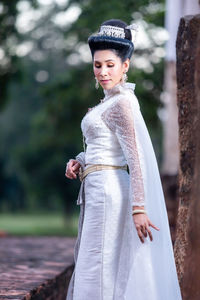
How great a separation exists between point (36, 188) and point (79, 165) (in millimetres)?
23478

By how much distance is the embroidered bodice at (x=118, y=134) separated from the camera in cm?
301

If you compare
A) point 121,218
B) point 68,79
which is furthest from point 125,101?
point 68,79

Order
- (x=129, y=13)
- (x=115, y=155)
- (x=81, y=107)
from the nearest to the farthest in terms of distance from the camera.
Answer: (x=115, y=155)
(x=129, y=13)
(x=81, y=107)

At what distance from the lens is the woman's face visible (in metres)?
3.22

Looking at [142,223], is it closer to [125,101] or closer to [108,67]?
[125,101]

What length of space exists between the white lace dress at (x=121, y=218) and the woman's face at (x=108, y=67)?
2.2 inches

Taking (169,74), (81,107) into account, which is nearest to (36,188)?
(81,107)

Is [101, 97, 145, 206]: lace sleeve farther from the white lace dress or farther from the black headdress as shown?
the black headdress

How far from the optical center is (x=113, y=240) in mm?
3115

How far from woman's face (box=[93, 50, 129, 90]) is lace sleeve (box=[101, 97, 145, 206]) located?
0.54ft

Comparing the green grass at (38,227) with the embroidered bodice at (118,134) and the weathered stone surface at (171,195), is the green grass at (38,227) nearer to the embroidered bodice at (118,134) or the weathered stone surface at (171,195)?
the weathered stone surface at (171,195)

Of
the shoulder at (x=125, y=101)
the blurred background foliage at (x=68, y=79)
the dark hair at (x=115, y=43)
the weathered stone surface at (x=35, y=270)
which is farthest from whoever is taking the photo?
the blurred background foliage at (x=68, y=79)

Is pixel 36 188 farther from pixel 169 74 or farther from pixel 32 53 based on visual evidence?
pixel 169 74

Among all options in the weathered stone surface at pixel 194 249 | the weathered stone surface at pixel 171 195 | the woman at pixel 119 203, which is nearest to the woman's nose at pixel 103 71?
the woman at pixel 119 203
